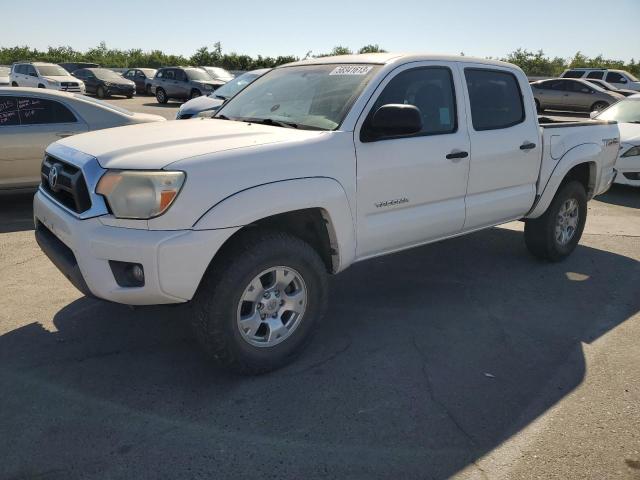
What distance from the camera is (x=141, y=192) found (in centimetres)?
290

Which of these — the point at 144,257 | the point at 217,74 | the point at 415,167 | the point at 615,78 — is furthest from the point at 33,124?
the point at 615,78

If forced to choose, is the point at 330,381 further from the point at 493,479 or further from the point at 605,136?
the point at 605,136

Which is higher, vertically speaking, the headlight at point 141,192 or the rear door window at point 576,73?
the headlight at point 141,192

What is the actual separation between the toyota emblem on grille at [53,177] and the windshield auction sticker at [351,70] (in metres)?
1.98

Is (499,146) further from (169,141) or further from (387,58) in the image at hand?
(169,141)

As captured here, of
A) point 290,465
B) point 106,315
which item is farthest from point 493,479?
point 106,315

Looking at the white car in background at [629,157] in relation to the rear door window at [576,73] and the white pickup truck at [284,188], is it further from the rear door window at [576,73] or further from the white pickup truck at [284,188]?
the rear door window at [576,73]

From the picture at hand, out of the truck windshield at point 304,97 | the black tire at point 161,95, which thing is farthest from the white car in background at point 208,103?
the black tire at point 161,95

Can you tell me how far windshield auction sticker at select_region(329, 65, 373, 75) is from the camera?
3873mm

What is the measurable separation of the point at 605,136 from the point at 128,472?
535cm

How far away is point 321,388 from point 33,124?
217 inches

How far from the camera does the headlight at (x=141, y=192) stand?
287cm

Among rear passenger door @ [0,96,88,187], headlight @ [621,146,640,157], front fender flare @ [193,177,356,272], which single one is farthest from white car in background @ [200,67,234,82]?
front fender flare @ [193,177,356,272]

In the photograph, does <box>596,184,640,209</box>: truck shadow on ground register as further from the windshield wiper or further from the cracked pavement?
the windshield wiper
